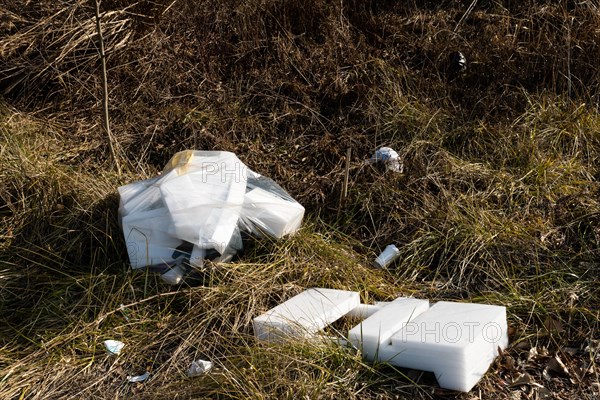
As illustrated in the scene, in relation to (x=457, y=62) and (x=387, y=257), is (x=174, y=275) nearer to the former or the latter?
(x=387, y=257)

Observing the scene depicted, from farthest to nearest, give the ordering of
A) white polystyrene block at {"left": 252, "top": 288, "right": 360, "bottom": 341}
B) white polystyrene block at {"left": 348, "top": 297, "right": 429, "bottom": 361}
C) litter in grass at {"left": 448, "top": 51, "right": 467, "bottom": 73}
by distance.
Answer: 1. litter in grass at {"left": 448, "top": 51, "right": 467, "bottom": 73}
2. white polystyrene block at {"left": 252, "top": 288, "right": 360, "bottom": 341}
3. white polystyrene block at {"left": 348, "top": 297, "right": 429, "bottom": 361}

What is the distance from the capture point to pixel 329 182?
4.09m

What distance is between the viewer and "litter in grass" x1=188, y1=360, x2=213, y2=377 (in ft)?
9.52

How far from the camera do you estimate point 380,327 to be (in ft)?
9.16

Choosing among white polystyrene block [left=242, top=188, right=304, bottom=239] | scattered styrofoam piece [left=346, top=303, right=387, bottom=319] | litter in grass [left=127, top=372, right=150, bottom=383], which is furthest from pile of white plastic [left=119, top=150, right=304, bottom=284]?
scattered styrofoam piece [left=346, top=303, right=387, bottom=319]

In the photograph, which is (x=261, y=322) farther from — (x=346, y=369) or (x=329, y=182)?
(x=329, y=182)

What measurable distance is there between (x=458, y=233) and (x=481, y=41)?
1.75 meters

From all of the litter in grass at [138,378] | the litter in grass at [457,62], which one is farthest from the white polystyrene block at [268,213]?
the litter in grass at [457,62]

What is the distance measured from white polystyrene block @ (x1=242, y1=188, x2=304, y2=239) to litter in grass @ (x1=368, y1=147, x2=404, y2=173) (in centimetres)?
72

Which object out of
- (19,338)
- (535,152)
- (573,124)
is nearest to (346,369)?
(19,338)

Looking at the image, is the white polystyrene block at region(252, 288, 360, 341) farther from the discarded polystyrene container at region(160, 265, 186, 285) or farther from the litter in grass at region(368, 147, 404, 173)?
the litter in grass at region(368, 147, 404, 173)

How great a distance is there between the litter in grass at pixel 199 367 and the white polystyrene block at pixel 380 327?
1.85 ft

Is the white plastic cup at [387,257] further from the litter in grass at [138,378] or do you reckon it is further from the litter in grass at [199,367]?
the litter in grass at [138,378]

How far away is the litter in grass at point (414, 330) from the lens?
263 centimetres
